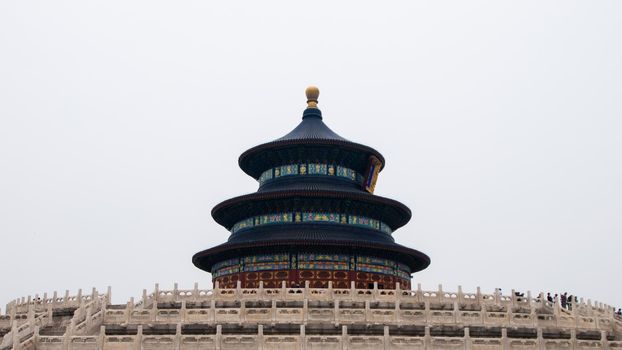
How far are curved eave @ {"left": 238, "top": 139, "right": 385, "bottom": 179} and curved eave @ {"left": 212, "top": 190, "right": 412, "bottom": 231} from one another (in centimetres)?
487

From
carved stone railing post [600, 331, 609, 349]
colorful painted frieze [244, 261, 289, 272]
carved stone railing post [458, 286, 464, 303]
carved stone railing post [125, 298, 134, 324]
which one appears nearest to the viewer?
carved stone railing post [600, 331, 609, 349]

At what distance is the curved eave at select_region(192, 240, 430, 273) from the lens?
51.8 metres

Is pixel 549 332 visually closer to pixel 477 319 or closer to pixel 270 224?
pixel 477 319

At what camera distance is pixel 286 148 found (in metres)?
59.3

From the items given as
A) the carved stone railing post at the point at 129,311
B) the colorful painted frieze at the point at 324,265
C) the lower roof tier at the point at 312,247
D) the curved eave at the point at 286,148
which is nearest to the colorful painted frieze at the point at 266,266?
the lower roof tier at the point at 312,247

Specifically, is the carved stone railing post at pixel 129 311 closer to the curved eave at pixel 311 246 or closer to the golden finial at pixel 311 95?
the curved eave at pixel 311 246

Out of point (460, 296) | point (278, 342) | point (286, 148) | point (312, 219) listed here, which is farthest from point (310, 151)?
point (278, 342)

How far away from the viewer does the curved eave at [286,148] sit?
58.4m

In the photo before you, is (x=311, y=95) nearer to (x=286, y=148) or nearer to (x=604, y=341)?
(x=286, y=148)

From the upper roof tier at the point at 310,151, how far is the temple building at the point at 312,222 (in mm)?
81

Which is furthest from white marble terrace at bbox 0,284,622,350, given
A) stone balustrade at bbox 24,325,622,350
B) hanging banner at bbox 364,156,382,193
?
hanging banner at bbox 364,156,382,193

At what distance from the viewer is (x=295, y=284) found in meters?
52.1

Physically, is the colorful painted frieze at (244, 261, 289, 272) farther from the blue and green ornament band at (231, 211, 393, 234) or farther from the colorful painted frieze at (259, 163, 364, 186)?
the colorful painted frieze at (259, 163, 364, 186)

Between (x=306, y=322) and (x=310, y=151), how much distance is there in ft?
94.7
